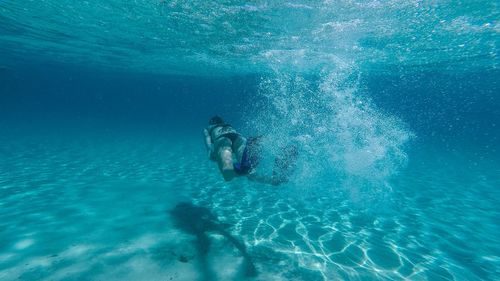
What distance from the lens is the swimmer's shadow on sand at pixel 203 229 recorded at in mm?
5518

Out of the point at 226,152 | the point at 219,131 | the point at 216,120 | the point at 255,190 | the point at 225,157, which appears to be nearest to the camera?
the point at 225,157

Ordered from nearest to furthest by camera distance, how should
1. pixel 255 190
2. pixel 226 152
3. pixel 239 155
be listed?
pixel 226 152 < pixel 239 155 < pixel 255 190

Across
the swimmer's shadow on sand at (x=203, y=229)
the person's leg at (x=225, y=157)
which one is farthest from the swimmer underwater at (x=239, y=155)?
the swimmer's shadow on sand at (x=203, y=229)

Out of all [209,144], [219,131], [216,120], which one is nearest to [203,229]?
[209,144]

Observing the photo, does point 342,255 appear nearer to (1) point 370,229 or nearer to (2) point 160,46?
(1) point 370,229

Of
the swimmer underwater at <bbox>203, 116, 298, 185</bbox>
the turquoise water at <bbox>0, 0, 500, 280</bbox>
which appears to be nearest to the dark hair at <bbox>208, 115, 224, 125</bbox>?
the swimmer underwater at <bbox>203, 116, 298, 185</bbox>

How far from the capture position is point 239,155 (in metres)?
7.68

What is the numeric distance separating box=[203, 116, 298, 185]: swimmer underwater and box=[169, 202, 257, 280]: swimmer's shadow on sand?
157 cm

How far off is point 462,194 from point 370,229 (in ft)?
29.2

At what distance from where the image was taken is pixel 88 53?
2744 cm

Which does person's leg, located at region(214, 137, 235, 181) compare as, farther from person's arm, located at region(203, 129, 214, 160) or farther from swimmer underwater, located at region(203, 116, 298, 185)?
person's arm, located at region(203, 129, 214, 160)

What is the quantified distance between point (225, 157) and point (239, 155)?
2.21ft

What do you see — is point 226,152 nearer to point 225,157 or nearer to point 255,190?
point 225,157

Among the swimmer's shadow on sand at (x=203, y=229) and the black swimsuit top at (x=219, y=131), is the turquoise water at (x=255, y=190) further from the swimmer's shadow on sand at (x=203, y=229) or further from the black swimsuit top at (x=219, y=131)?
the black swimsuit top at (x=219, y=131)
